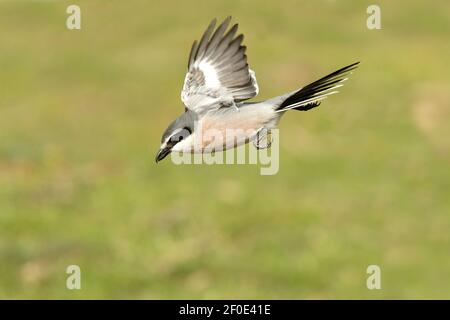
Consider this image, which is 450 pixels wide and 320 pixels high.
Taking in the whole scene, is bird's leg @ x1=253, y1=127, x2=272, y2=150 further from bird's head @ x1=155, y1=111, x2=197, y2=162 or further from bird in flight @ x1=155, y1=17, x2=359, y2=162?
bird's head @ x1=155, y1=111, x2=197, y2=162

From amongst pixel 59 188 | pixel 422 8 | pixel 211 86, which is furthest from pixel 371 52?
pixel 211 86

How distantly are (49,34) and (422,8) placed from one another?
16.0 meters

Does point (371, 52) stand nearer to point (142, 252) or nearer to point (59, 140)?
point (59, 140)

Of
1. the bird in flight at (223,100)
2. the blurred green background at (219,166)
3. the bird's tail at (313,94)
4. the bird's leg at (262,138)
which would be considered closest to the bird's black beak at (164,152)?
the bird in flight at (223,100)

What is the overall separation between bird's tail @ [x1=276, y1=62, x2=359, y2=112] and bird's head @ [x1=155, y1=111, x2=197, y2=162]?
51cm

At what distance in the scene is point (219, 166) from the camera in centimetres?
3228

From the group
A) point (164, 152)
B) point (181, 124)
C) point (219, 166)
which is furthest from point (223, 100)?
point (219, 166)

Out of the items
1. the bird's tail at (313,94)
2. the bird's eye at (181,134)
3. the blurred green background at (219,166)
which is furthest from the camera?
the blurred green background at (219,166)

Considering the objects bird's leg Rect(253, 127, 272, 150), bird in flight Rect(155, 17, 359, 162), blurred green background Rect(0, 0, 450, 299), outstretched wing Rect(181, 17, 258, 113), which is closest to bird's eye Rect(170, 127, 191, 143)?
bird in flight Rect(155, 17, 359, 162)

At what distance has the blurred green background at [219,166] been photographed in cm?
2617

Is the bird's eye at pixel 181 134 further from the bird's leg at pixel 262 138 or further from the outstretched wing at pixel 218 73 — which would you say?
the bird's leg at pixel 262 138

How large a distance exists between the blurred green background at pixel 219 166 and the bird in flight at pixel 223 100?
62.6 feet

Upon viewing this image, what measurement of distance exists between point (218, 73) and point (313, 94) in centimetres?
55

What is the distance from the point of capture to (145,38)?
38281 millimetres
